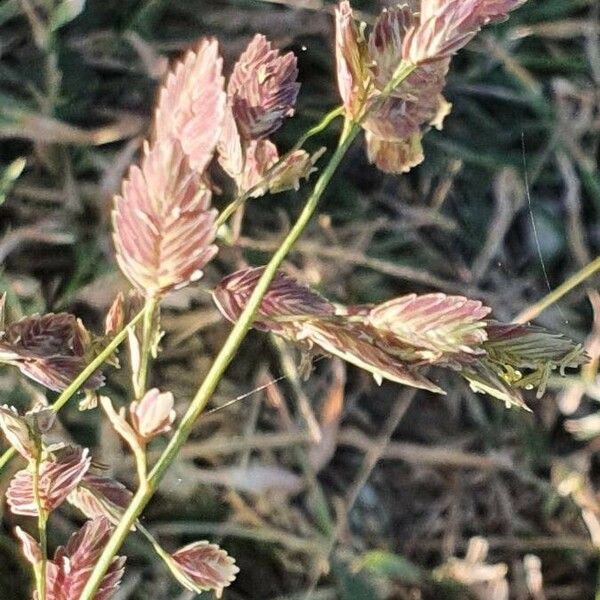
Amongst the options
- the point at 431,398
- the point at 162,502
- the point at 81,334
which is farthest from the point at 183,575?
the point at 431,398

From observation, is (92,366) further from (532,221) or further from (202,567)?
(532,221)

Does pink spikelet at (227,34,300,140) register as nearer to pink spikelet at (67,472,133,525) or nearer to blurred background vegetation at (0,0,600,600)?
pink spikelet at (67,472,133,525)

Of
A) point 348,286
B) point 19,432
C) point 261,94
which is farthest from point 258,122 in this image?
point 348,286

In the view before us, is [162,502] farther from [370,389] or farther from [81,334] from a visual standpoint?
[81,334]

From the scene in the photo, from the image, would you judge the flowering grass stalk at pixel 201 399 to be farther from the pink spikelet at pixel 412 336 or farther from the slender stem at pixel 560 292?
the slender stem at pixel 560 292

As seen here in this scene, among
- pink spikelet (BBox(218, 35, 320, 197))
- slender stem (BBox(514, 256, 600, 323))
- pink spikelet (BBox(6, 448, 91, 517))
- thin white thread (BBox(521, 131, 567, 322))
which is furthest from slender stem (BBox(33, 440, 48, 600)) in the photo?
thin white thread (BBox(521, 131, 567, 322))
